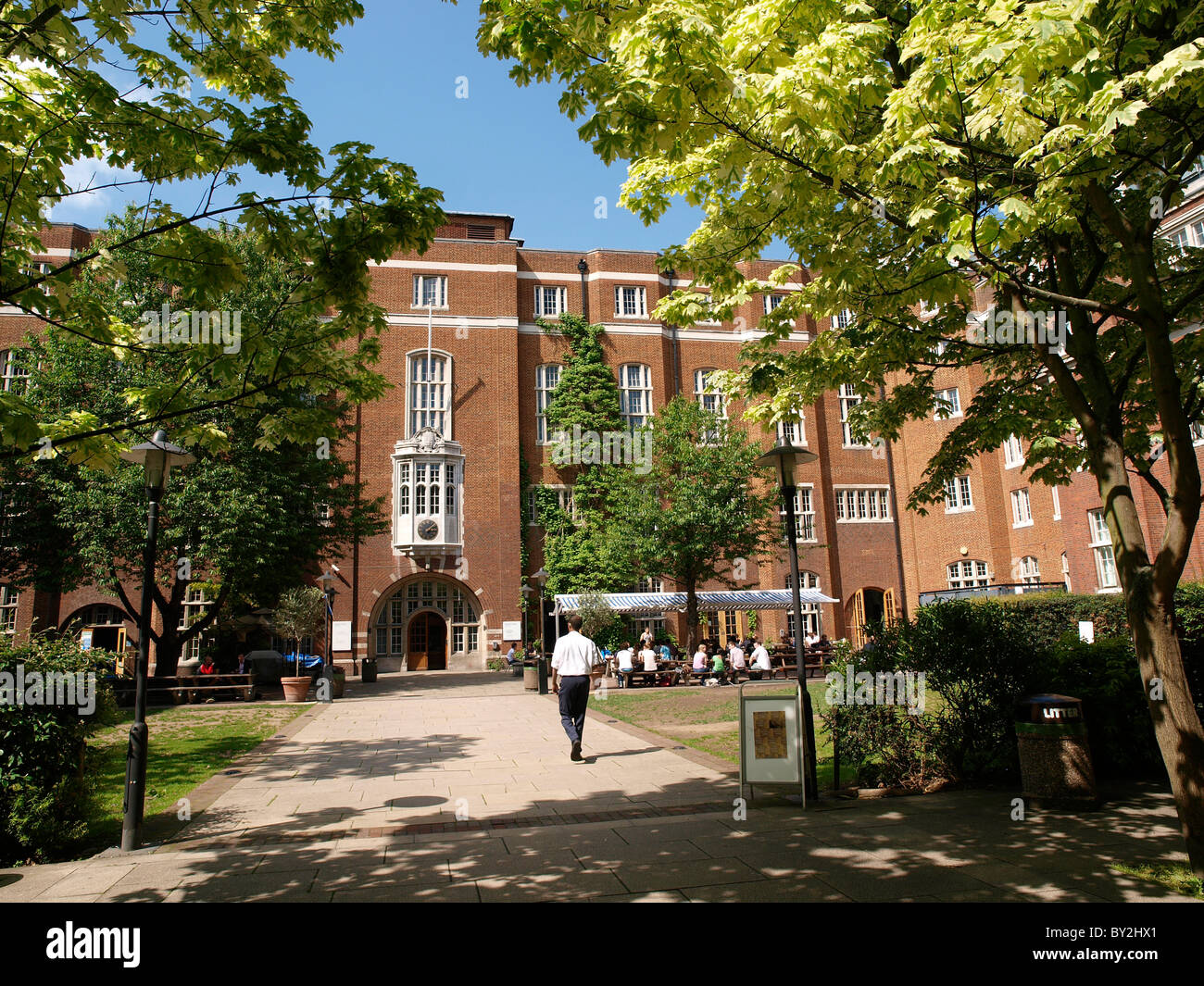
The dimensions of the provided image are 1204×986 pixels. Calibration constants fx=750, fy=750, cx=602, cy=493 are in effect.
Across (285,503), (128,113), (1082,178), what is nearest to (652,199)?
(1082,178)

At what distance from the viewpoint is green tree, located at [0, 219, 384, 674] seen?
19.2m

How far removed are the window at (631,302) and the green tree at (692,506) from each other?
27.4 ft

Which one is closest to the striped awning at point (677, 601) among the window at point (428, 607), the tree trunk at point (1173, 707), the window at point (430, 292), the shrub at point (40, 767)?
the window at point (428, 607)

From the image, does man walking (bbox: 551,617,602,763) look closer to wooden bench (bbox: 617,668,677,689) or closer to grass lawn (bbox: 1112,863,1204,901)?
grass lawn (bbox: 1112,863,1204,901)

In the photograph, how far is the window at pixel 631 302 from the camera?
36125 millimetres

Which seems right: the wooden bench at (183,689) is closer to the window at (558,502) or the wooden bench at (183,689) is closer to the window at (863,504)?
the window at (558,502)

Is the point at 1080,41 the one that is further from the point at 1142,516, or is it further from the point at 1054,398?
the point at 1142,516

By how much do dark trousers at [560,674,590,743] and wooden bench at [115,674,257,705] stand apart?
12640mm

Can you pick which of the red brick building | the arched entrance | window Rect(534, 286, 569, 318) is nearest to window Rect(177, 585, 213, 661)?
the red brick building

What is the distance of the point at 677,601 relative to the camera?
28.9 m

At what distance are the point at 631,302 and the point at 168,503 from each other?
2336cm

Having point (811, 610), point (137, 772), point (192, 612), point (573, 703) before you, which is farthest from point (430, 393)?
point (137, 772)

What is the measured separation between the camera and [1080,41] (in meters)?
4.44

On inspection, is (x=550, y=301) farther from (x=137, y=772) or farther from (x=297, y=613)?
(x=137, y=772)
